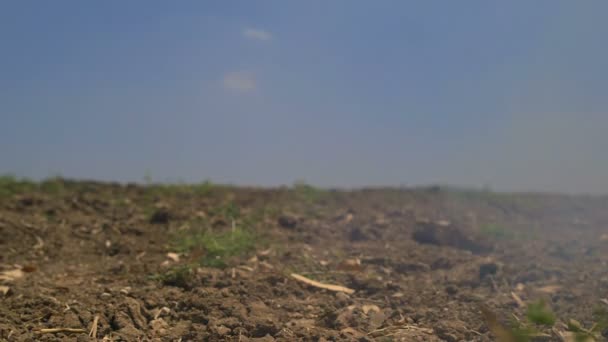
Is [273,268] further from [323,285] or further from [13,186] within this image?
[13,186]

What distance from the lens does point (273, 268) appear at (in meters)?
4.32

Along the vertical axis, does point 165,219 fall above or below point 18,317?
above

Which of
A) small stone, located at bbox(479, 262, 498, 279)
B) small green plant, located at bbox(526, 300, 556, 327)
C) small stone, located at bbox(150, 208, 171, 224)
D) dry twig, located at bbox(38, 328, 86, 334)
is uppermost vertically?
small green plant, located at bbox(526, 300, 556, 327)

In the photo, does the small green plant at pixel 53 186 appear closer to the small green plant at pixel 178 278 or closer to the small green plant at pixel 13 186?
the small green plant at pixel 13 186

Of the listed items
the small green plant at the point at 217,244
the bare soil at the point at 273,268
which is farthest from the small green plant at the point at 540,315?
the small green plant at the point at 217,244

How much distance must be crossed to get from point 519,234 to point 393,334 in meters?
4.83

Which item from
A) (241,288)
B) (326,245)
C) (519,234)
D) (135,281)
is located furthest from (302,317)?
(519,234)

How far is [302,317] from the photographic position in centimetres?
334

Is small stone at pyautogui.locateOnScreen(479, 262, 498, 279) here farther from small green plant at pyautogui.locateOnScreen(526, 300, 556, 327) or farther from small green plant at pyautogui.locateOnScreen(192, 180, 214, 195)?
small green plant at pyautogui.locateOnScreen(192, 180, 214, 195)

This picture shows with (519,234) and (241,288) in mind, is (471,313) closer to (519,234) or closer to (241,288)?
(241,288)

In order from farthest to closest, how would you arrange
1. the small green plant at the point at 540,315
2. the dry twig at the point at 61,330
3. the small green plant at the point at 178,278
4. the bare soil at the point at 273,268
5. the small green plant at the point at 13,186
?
the small green plant at the point at 13,186 < the small green plant at the point at 178,278 < the bare soil at the point at 273,268 < the dry twig at the point at 61,330 < the small green plant at the point at 540,315

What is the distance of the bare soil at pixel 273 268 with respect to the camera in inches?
122

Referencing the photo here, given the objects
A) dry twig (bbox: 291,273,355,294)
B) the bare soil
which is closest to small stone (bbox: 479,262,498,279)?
the bare soil

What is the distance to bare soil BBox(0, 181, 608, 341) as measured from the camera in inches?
122
